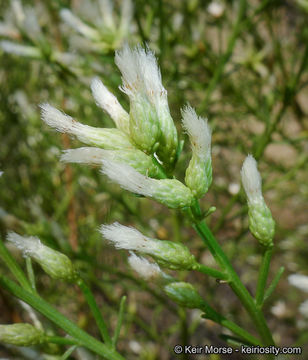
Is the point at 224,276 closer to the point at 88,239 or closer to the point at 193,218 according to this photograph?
the point at 193,218

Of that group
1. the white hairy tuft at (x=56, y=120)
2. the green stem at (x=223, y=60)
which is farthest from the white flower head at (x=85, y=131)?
the green stem at (x=223, y=60)

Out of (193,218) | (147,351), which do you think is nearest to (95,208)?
(147,351)

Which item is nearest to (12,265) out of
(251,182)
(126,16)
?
(251,182)

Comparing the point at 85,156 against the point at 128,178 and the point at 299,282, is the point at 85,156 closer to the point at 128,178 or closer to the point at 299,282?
the point at 128,178

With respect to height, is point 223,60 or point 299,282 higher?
point 223,60

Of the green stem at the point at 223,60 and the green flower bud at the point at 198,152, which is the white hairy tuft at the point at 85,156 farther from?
the green stem at the point at 223,60

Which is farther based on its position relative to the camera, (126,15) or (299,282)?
(126,15)
